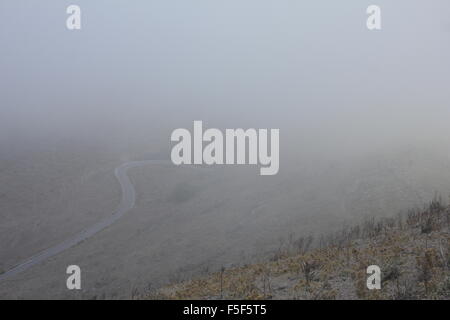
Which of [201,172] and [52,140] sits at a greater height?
[52,140]

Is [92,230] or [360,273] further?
[92,230]

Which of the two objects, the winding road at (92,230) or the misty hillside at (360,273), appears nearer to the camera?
the misty hillside at (360,273)

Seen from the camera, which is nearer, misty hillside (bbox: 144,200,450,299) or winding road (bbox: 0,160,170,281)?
misty hillside (bbox: 144,200,450,299)

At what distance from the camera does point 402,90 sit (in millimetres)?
82375

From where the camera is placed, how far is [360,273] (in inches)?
566

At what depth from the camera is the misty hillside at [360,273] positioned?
1290 cm

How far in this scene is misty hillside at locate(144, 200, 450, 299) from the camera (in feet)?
42.3

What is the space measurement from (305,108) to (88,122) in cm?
5212
